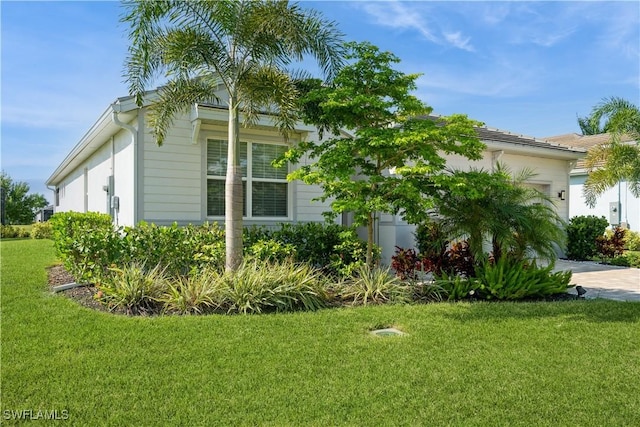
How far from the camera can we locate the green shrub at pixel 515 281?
740cm

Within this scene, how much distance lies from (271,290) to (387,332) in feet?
6.28

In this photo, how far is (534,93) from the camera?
15.1m

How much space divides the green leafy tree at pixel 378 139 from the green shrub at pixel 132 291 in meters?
2.82

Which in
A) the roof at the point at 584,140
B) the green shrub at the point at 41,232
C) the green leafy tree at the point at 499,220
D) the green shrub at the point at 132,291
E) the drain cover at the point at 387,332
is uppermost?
the roof at the point at 584,140

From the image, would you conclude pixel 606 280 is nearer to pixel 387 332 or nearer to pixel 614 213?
pixel 387 332

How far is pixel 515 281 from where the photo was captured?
747 centimetres

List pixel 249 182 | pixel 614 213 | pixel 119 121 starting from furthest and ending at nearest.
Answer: pixel 614 213, pixel 249 182, pixel 119 121

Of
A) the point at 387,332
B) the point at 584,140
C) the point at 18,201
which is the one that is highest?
the point at 584,140

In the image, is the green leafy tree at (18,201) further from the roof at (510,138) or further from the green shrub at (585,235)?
the green shrub at (585,235)

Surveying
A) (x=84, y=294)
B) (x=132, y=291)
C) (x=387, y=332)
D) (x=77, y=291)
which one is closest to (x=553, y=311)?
(x=387, y=332)

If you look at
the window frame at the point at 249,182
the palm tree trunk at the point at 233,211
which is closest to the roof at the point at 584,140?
the window frame at the point at 249,182

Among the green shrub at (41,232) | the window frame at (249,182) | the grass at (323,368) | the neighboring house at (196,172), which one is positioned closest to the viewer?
the grass at (323,368)

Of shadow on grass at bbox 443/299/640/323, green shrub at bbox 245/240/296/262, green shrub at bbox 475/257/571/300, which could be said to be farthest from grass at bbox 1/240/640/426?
green shrub at bbox 245/240/296/262

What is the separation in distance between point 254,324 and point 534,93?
13.8 m
